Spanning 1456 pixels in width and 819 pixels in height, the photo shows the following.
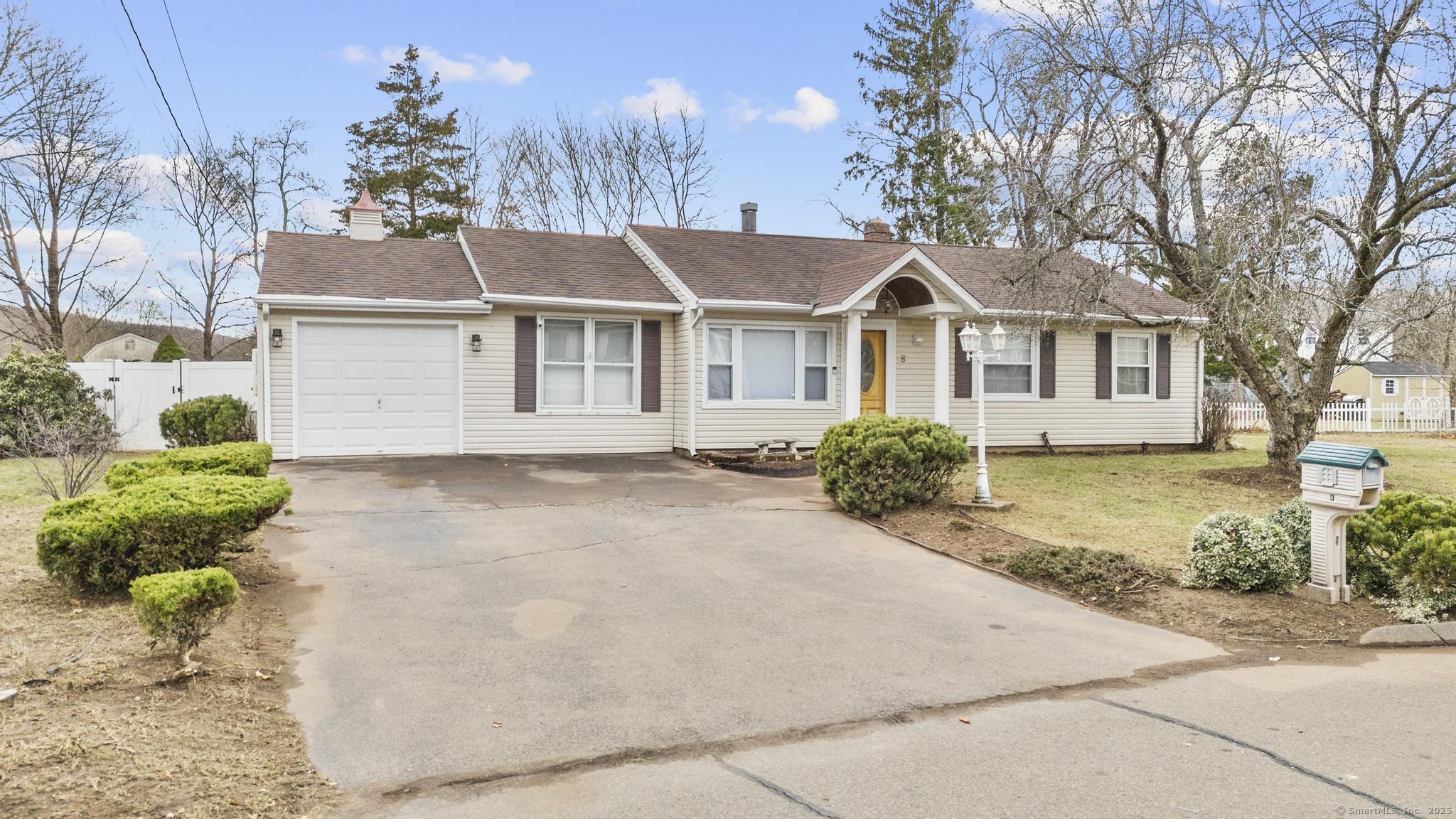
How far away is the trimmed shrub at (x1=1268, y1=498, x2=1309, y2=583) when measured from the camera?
702cm

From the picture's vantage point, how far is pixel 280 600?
21.2 feet

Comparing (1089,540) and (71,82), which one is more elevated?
(71,82)

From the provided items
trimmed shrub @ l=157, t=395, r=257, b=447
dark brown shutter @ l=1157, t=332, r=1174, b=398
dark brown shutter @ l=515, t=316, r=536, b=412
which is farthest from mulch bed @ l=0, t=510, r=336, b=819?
dark brown shutter @ l=1157, t=332, r=1174, b=398

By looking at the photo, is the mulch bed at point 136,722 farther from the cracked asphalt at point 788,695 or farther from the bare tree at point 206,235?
the bare tree at point 206,235

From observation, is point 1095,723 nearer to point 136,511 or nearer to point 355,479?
point 136,511

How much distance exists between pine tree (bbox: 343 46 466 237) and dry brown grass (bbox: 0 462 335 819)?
26.6 metres

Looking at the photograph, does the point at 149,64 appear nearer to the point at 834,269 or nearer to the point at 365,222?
the point at 365,222

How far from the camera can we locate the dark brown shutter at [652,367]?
1553 cm

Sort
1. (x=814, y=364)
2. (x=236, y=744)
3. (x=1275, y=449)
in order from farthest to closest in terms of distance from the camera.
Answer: (x=814, y=364) < (x=1275, y=449) < (x=236, y=744)

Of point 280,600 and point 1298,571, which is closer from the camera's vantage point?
point 280,600

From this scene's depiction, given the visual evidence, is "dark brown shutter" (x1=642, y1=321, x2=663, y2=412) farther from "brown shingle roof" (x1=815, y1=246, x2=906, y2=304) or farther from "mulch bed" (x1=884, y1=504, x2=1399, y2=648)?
"mulch bed" (x1=884, y1=504, x2=1399, y2=648)

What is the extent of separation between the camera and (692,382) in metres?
14.9

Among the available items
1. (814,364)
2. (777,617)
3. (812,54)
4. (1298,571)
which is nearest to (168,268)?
(812,54)

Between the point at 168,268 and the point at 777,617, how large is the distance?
2897 cm
